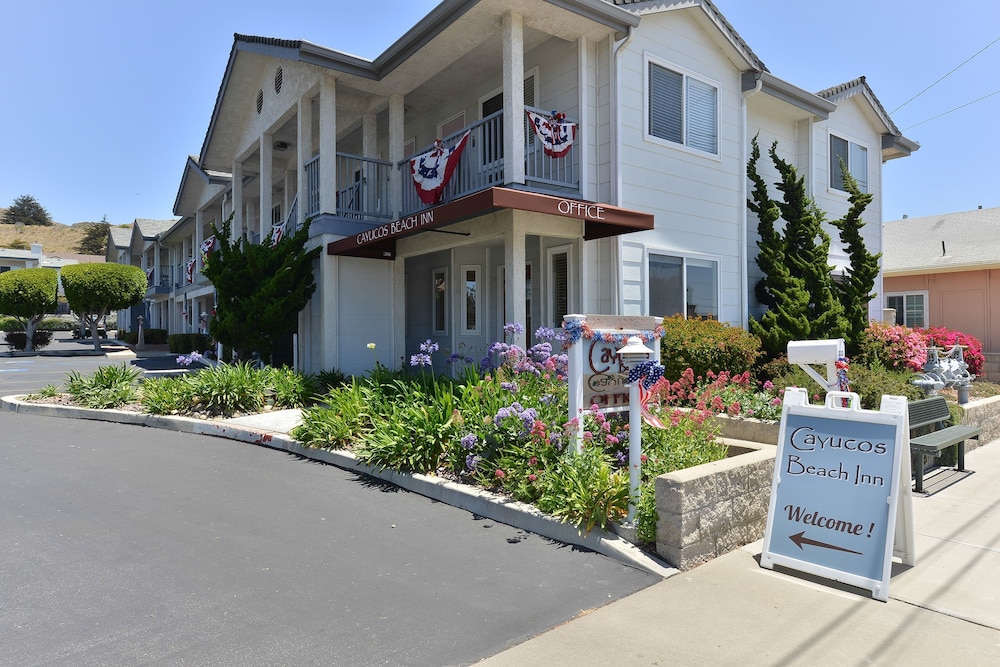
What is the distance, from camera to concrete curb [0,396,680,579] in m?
4.70

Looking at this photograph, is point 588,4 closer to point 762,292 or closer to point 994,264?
point 762,292

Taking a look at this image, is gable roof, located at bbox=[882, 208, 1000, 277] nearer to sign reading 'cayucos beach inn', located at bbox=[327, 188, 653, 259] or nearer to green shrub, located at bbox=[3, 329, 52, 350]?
sign reading 'cayucos beach inn', located at bbox=[327, 188, 653, 259]

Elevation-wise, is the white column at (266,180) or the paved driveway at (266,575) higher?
the white column at (266,180)

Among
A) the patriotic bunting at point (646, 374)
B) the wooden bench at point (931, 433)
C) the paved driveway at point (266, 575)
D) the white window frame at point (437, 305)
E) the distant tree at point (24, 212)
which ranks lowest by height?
the paved driveway at point (266, 575)

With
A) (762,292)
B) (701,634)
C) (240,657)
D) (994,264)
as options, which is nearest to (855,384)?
(762,292)

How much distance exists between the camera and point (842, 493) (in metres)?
4.40

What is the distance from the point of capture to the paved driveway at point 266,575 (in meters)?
3.40

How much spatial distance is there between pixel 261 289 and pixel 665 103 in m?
7.81

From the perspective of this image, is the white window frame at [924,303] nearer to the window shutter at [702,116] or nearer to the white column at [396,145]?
the window shutter at [702,116]

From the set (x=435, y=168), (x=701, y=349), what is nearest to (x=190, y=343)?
(x=435, y=168)

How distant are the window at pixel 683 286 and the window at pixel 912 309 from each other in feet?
35.4

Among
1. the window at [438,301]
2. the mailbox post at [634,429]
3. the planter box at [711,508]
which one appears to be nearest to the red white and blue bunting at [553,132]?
the window at [438,301]

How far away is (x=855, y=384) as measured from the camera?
28.0 feet

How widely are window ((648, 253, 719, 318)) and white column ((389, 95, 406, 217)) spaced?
4.99 m
